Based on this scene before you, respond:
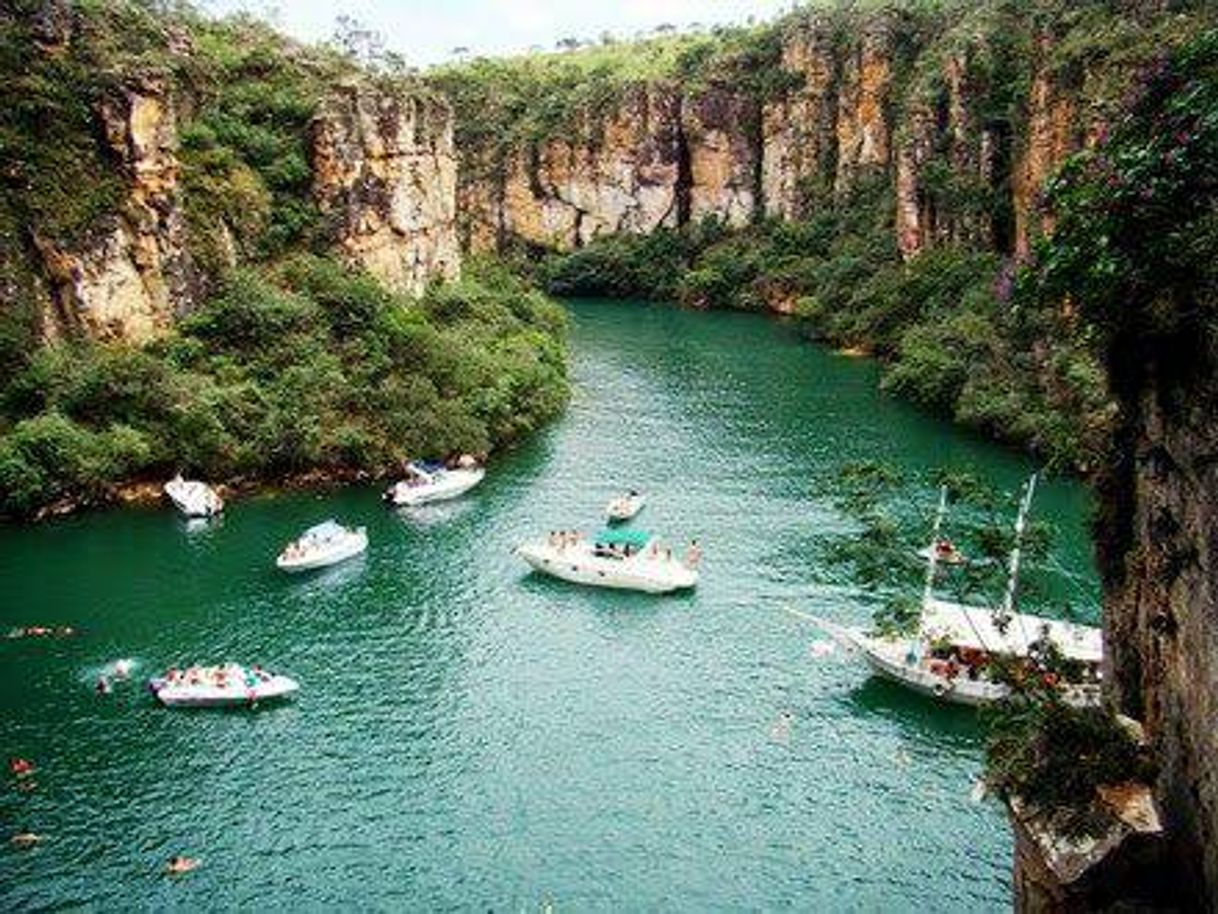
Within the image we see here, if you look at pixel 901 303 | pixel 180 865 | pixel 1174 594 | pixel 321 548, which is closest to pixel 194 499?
pixel 321 548

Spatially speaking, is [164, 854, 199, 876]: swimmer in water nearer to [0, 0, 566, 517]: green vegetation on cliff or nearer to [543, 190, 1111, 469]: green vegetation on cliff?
[543, 190, 1111, 469]: green vegetation on cliff

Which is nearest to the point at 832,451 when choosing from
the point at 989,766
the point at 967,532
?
the point at 967,532

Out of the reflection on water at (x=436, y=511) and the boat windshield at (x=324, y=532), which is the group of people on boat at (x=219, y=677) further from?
the reflection on water at (x=436, y=511)

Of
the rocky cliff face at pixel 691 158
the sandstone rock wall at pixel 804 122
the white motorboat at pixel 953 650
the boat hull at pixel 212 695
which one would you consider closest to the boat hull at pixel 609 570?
the white motorboat at pixel 953 650

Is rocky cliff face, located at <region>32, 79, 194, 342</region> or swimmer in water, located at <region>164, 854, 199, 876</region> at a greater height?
rocky cliff face, located at <region>32, 79, 194, 342</region>

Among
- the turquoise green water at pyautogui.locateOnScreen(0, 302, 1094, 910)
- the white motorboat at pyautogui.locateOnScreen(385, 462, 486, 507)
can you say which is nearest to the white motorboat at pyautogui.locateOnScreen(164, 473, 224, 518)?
the turquoise green water at pyautogui.locateOnScreen(0, 302, 1094, 910)

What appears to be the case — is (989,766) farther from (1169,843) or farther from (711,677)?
(711,677)
